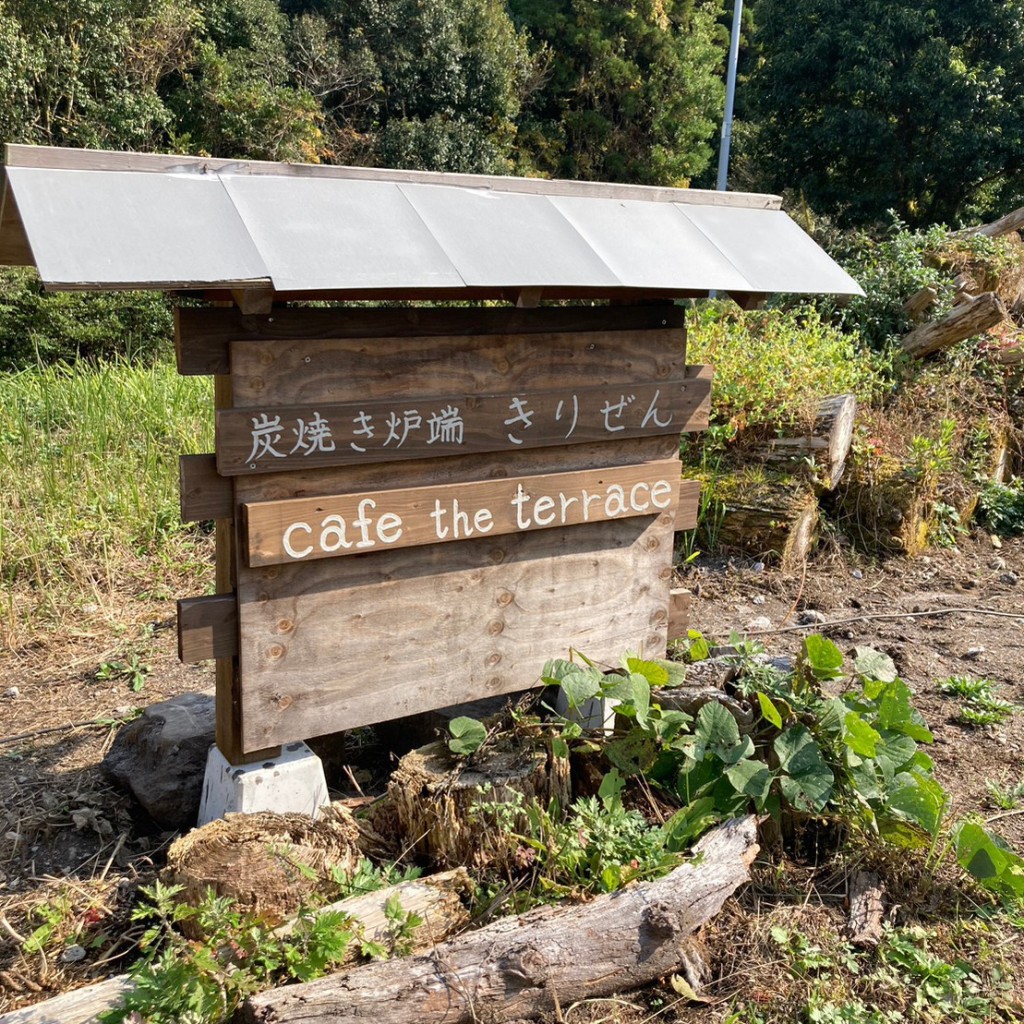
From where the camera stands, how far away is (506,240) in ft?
8.41

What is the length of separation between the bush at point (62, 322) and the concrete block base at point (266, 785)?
412 inches

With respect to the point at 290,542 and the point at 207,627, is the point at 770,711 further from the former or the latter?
the point at 207,627

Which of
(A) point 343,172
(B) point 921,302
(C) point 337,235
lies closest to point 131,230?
(C) point 337,235

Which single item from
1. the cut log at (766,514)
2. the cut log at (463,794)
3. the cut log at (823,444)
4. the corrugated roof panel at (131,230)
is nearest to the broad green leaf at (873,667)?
the cut log at (463,794)

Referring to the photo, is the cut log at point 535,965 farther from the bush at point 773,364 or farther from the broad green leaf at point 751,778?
the bush at point 773,364

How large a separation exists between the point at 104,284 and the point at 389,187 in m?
0.86

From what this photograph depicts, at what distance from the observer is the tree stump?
236 cm

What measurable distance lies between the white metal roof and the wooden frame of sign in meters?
0.23

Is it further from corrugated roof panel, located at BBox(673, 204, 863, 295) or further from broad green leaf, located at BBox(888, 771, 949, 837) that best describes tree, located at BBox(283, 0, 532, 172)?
broad green leaf, located at BBox(888, 771, 949, 837)

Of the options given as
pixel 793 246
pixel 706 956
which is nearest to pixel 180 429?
pixel 793 246

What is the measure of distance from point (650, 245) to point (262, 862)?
197cm

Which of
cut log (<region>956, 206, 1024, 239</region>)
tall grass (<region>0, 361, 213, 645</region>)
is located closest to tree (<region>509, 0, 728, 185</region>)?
cut log (<region>956, 206, 1024, 239</region>)

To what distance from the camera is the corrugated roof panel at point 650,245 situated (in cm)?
271

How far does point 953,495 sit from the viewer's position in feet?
21.4
